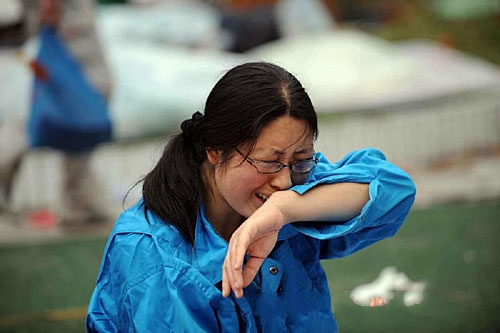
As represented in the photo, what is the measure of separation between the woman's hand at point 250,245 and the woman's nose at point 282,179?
0.31 feet

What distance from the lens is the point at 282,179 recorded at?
2.29m

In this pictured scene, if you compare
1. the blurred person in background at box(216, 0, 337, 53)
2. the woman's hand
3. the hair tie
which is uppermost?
the hair tie

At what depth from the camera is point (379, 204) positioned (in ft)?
7.79

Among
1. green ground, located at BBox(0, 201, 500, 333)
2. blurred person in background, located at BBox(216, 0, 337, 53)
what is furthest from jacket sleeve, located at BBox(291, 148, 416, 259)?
blurred person in background, located at BBox(216, 0, 337, 53)

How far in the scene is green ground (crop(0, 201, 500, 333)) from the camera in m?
4.44

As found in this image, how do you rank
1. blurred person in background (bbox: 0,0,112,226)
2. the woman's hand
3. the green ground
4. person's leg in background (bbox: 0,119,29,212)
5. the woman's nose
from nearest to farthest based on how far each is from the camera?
the woman's hand
the woman's nose
the green ground
blurred person in background (bbox: 0,0,112,226)
person's leg in background (bbox: 0,119,29,212)

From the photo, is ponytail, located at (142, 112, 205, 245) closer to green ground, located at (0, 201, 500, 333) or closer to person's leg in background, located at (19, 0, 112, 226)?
green ground, located at (0, 201, 500, 333)

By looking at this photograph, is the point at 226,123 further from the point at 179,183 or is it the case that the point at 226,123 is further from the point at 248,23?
the point at 248,23

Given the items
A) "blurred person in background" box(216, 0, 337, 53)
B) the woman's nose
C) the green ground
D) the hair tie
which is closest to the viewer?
the woman's nose

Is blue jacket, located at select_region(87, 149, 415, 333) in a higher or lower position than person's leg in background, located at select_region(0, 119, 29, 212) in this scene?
higher

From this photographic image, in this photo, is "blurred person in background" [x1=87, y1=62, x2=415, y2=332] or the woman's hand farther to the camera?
"blurred person in background" [x1=87, y1=62, x2=415, y2=332]

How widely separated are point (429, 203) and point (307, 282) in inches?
184

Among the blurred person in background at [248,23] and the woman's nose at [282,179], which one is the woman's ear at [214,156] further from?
the blurred person in background at [248,23]

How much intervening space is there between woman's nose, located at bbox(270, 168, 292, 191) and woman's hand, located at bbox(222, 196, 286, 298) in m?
0.09
